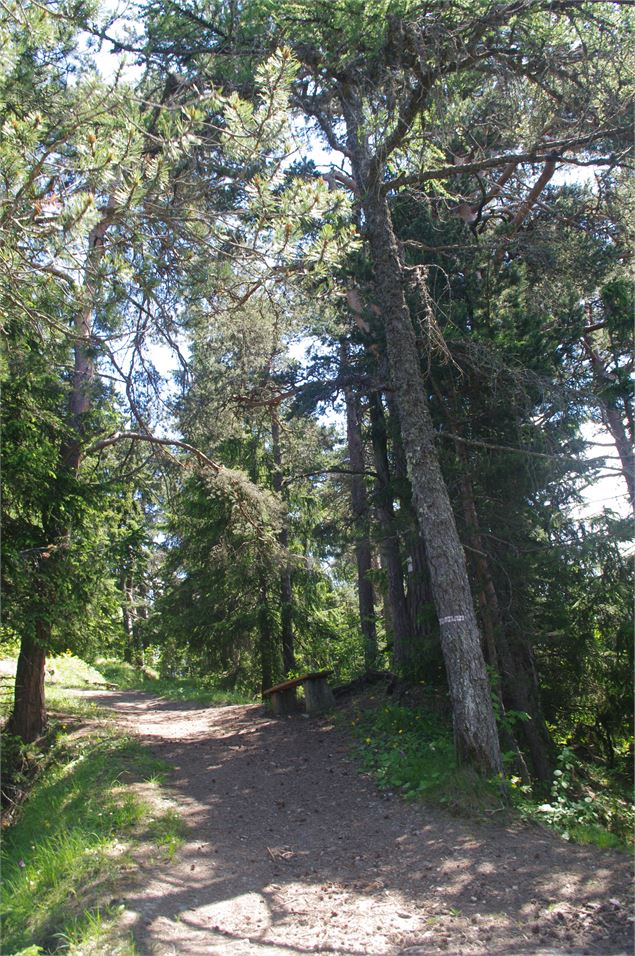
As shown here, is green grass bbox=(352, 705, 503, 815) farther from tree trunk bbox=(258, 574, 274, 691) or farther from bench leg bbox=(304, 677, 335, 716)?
tree trunk bbox=(258, 574, 274, 691)

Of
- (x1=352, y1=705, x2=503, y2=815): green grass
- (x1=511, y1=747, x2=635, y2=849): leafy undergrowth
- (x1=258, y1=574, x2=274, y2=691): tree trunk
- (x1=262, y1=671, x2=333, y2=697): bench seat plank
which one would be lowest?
(x1=511, y1=747, x2=635, y2=849): leafy undergrowth

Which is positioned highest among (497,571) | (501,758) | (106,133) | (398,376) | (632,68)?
(632,68)

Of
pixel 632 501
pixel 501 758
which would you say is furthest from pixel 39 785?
pixel 632 501

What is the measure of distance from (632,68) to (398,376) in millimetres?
4213

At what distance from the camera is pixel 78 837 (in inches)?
214

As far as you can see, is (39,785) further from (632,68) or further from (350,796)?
(632,68)

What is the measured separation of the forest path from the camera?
13.6ft

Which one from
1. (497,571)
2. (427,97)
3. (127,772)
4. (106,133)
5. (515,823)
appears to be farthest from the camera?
(497,571)

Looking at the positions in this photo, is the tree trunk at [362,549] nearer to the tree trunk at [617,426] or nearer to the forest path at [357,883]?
the tree trunk at [617,426]

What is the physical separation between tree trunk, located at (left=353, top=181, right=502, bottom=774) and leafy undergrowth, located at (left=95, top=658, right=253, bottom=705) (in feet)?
31.2

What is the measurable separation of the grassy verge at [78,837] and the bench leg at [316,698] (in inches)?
124

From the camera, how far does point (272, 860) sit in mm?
5672

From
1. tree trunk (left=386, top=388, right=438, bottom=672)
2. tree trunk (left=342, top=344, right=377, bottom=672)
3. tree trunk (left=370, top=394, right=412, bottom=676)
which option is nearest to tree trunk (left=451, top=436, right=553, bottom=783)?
tree trunk (left=386, top=388, right=438, bottom=672)

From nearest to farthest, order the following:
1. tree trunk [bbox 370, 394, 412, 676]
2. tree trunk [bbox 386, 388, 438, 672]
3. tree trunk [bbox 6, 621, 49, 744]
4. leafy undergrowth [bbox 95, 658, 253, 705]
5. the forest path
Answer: the forest path
tree trunk [bbox 386, 388, 438, 672]
tree trunk [bbox 6, 621, 49, 744]
tree trunk [bbox 370, 394, 412, 676]
leafy undergrowth [bbox 95, 658, 253, 705]
